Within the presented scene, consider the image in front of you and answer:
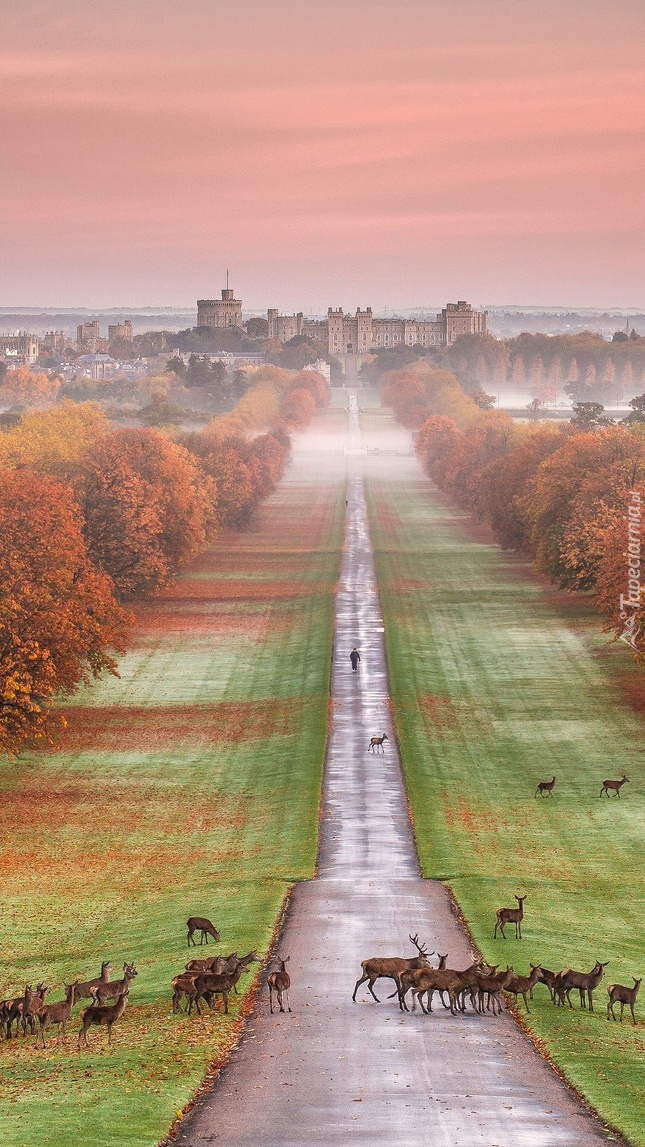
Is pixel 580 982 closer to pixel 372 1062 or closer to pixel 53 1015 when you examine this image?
pixel 372 1062

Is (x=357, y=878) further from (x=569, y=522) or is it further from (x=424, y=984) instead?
(x=569, y=522)

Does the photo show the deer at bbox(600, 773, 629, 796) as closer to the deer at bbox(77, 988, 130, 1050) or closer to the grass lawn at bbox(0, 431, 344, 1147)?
the grass lawn at bbox(0, 431, 344, 1147)

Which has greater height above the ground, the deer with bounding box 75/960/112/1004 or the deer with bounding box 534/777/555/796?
the deer with bounding box 75/960/112/1004

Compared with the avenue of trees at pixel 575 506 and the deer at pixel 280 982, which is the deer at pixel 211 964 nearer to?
the deer at pixel 280 982

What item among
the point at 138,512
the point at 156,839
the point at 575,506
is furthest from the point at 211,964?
the point at 575,506

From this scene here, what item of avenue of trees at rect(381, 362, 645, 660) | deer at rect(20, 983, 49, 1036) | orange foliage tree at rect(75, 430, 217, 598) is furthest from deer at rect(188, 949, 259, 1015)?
orange foliage tree at rect(75, 430, 217, 598)

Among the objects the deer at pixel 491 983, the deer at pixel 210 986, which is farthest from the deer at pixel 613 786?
the deer at pixel 210 986

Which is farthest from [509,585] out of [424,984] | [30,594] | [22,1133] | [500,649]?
[22,1133]
